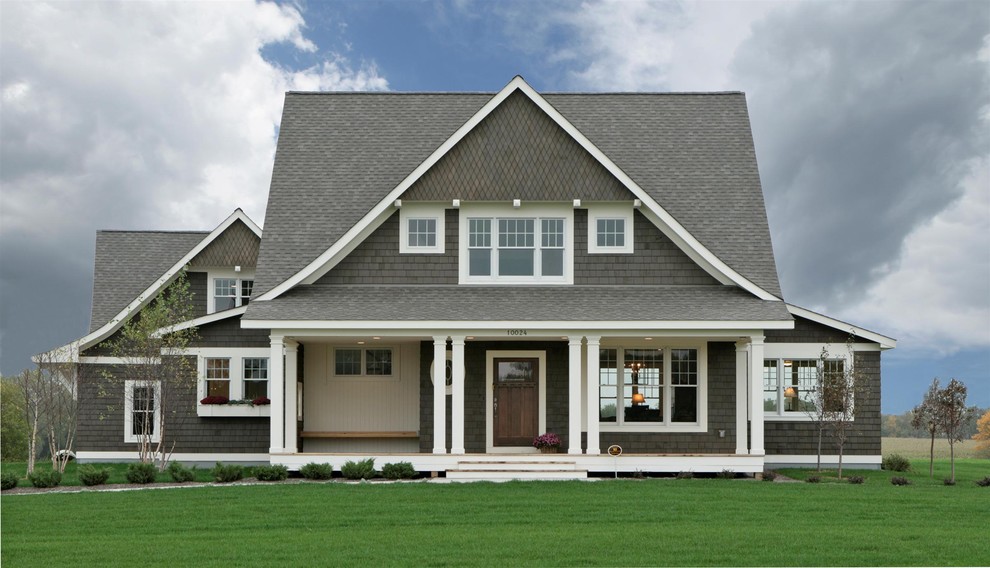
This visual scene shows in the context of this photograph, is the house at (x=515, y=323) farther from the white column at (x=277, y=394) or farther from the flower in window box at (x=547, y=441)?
the flower in window box at (x=547, y=441)

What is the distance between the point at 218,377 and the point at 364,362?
3.82 meters

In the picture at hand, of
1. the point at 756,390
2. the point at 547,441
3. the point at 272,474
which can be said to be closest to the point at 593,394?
the point at 547,441

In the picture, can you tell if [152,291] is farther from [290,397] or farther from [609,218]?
[609,218]

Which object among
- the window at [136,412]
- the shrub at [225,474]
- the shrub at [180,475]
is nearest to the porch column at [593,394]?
the shrub at [225,474]

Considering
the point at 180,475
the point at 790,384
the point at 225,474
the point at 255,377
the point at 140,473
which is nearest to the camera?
the point at 140,473

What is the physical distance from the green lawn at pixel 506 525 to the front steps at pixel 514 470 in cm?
113

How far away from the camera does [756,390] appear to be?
69.2 feet

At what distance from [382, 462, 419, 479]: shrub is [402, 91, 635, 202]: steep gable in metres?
5.95

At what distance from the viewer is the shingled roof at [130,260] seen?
2811 cm

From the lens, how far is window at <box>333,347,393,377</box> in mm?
24250

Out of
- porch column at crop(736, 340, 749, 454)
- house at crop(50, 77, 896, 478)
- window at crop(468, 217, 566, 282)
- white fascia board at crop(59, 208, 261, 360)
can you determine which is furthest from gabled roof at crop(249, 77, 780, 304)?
white fascia board at crop(59, 208, 261, 360)

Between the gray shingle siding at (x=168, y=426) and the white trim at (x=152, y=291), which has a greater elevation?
the white trim at (x=152, y=291)

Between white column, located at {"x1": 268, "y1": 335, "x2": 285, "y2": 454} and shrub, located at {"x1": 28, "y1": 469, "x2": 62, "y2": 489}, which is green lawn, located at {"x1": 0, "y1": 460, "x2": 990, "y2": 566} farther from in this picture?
white column, located at {"x1": 268, "y1": 335, "x2": 285, "y2": 454}

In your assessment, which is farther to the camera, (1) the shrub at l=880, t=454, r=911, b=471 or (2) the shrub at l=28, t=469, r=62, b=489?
(1) the shrub at l=880, t=454, r=911, b=471
